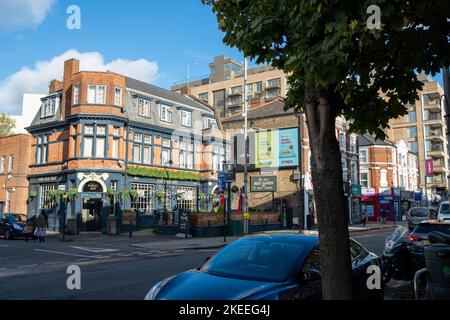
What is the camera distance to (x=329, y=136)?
4590 mm

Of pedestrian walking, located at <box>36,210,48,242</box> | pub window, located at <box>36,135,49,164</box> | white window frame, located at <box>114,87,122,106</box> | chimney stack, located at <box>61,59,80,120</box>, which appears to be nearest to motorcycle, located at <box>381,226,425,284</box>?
pedestrian walking, located at <box>36,210,48,242</box>

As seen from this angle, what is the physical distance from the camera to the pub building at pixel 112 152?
29984mm

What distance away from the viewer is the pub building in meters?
30.0

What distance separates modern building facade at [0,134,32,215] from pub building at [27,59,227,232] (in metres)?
1.47

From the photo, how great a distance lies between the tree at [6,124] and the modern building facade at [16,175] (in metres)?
19.6

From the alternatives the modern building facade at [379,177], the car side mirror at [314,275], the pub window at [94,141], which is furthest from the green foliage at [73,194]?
the modern building facade at [379,177]

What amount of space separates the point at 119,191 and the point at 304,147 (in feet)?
55.3

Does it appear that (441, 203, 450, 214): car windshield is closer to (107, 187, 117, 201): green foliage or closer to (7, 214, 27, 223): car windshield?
(107, 187, 117, 201): green foliage

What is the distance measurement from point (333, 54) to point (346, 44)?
0.17 m

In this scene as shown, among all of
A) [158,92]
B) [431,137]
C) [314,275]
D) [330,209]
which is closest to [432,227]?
[314,275]

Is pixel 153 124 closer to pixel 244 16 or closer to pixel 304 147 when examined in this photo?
pixel 304 147

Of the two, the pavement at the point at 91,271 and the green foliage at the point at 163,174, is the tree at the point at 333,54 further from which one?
the green foliage at the point at 163,174

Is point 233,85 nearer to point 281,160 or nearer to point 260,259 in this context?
point 281,160
